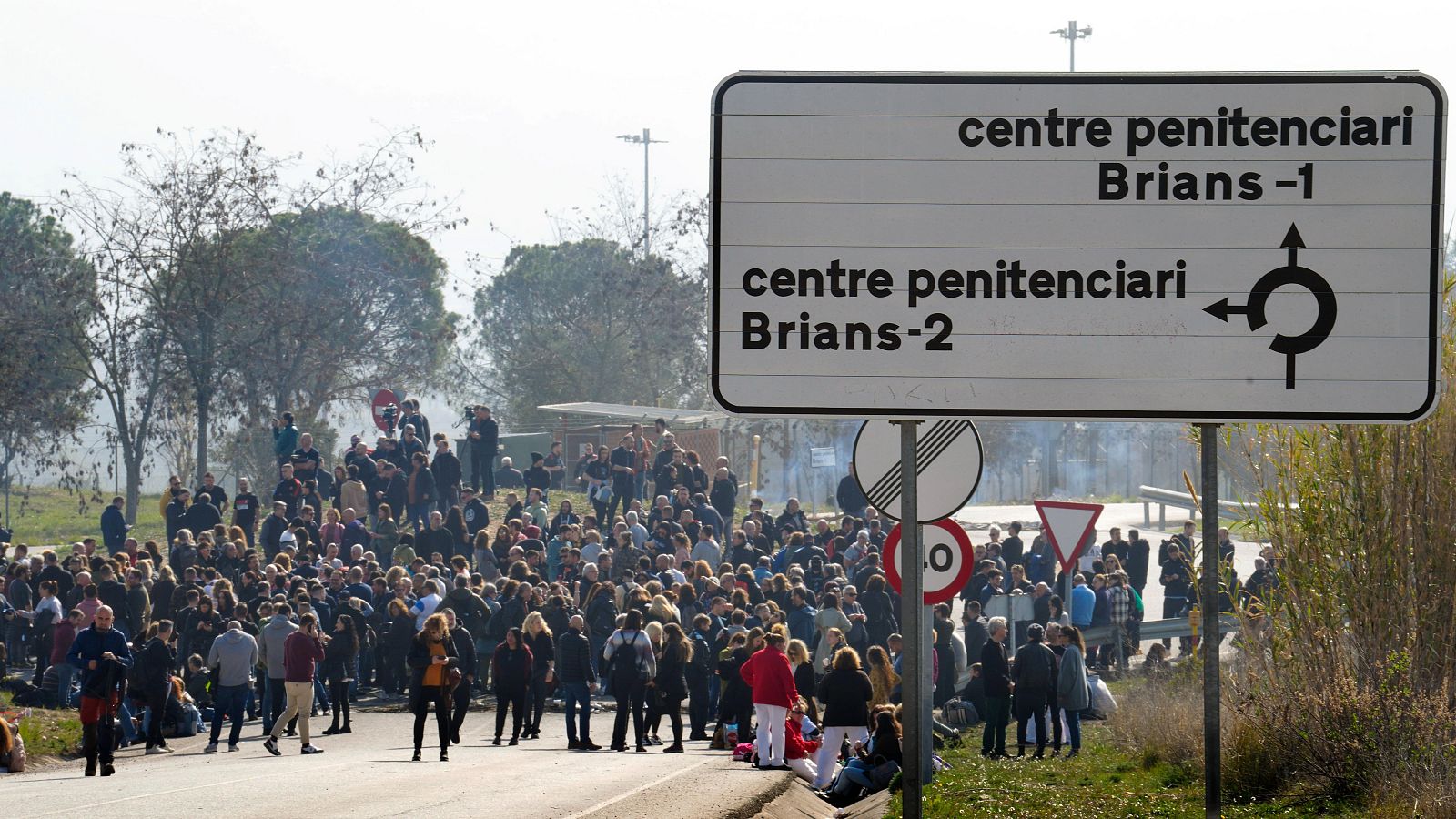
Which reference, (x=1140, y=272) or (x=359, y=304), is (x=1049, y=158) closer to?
(x=1140, y=272)

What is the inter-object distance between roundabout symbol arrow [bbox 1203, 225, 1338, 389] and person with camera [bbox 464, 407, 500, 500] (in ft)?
91.7

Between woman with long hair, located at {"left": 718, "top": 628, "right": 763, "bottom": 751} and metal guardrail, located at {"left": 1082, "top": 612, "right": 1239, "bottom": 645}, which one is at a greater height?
metal guardrail, located at {"left": 1082, "top": 612, "right": 1239, "bottom": 645}

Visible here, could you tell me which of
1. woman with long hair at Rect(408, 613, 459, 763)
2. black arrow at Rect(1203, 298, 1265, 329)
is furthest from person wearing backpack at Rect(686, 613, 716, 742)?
black arrow at Rect(1203, 298, 1265, 329)

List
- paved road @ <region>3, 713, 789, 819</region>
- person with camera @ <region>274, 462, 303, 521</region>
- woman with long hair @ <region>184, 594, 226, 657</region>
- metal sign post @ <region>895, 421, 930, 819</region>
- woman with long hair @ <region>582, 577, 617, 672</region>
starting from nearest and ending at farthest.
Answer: metal sign post @ <region>895, 421, 930, 819</region>
paved road @ <region>3, 713, 789, 819</region>
woman with long hair @ <region>184, 594, 226, 657</region>
woman with long hair @ <region>582, 577, 617, 672</region>
person with camera @ <region>274, 462, 303, 521</region>

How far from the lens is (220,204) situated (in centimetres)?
4150

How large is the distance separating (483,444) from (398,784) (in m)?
17.4

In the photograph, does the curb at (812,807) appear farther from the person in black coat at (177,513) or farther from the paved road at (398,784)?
the person in black coat at (177,513)

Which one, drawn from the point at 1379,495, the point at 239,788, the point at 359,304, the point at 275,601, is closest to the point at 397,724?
the point at 275,601

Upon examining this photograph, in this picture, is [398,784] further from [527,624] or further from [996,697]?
[996,697]

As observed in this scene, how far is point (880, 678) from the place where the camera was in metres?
18.1

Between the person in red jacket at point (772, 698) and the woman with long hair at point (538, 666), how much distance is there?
424 centimetres

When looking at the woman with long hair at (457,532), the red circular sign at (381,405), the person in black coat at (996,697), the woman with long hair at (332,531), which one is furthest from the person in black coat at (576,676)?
the red circular sign at (381,405)

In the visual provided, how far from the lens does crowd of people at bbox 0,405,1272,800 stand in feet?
60.6

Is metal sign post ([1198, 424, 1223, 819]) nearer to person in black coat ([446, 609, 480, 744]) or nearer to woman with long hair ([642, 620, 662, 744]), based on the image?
person in black coat ([446, 609, 480, 744])
